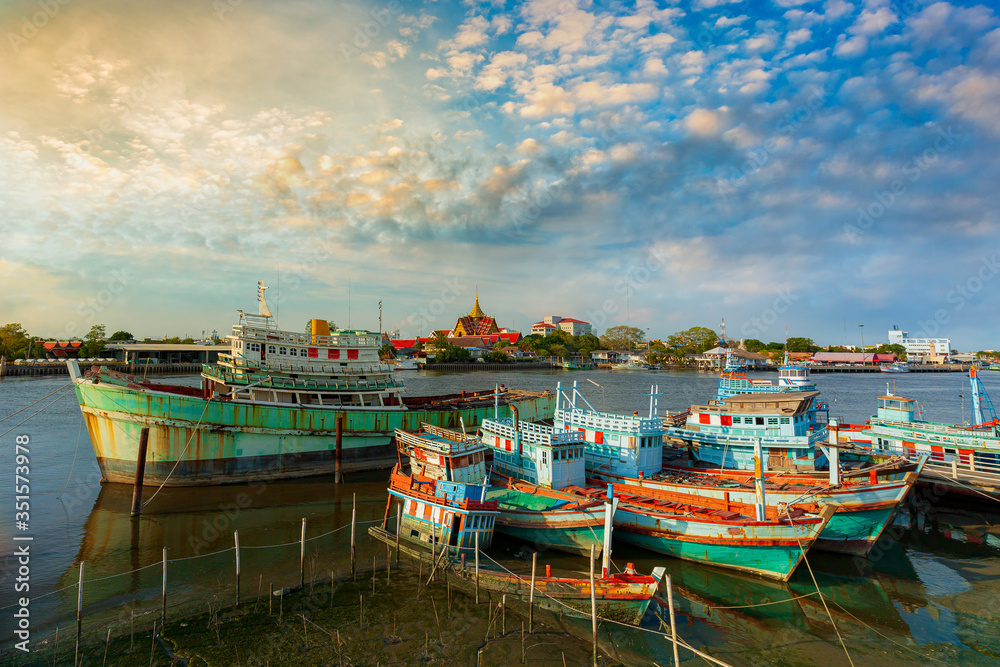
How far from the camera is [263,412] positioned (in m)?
28.3

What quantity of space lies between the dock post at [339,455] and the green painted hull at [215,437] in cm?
40

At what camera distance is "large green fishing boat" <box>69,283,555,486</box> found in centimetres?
2617

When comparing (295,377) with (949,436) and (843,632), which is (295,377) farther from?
(949,436)

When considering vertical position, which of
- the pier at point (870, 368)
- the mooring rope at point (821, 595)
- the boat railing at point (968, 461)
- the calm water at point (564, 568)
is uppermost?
the pier at point (870, 368)

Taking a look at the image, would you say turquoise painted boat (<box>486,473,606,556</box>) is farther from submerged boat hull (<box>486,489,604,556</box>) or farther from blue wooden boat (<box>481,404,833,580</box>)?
blue wooden boat (<box>481,404,833,580</box>)

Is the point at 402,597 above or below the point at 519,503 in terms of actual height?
below

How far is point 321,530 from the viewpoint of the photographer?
22203 mm

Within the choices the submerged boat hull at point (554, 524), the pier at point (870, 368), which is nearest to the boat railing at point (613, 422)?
the submerged boat hull at point (554, 524)

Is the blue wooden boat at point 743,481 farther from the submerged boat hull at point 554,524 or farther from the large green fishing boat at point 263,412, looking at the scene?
the large green fishing boat at point 263,412

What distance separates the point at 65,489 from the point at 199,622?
20.2m

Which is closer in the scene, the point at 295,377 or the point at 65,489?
the point at 65,489

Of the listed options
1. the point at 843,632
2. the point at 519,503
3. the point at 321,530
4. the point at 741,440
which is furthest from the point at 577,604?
the point at 741,440

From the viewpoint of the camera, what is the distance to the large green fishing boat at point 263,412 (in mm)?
26172

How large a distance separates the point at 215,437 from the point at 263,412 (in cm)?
281
